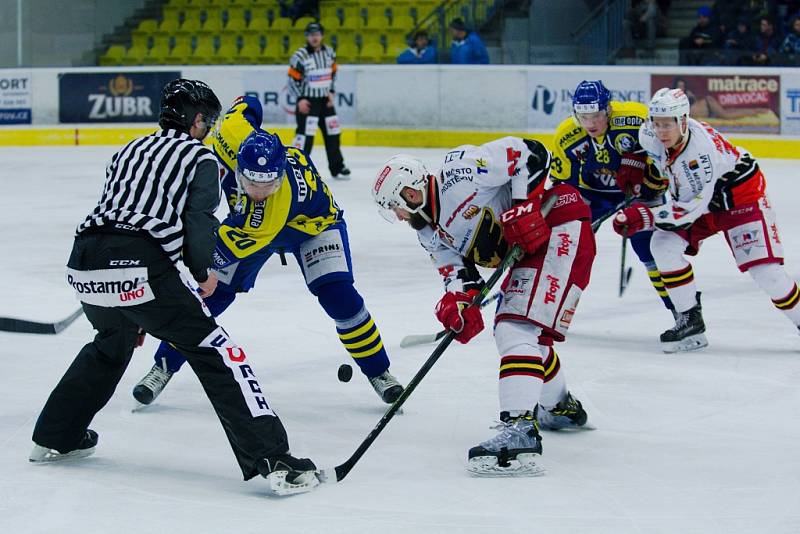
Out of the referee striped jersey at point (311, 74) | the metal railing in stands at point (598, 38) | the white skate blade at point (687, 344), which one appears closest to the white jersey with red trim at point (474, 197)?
the white skate blade at point (687, 344)

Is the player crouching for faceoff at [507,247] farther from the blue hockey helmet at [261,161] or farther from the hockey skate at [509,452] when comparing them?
the blue hockey helmet at [261,161]

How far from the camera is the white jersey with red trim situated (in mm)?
3670

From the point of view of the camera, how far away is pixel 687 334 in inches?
208

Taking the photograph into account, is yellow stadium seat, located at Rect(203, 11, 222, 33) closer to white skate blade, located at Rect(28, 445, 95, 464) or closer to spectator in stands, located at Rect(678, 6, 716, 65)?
spectator in stands, located at Rect(678, 6, 716, 65)

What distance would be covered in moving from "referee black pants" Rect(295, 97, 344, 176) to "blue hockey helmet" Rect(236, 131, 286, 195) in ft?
23.1

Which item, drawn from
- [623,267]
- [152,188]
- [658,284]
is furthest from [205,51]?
[152,188]

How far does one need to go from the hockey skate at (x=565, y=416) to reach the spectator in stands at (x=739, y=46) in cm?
844

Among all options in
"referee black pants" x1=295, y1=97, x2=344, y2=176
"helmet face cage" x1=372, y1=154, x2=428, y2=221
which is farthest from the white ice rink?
"referee black pants" x1=295, y1=97, x2=344, y2=176

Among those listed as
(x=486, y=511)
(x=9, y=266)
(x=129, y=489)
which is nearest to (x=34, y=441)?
(x=129, y=489)

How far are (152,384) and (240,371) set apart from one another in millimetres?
1035

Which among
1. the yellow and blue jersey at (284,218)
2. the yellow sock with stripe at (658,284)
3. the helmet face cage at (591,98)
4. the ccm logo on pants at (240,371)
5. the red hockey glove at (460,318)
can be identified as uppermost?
the helmet face cage at (591,98)

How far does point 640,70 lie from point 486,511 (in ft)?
31.1

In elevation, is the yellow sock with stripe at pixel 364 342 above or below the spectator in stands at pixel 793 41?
below

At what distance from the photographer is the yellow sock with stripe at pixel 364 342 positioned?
437 cm
